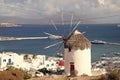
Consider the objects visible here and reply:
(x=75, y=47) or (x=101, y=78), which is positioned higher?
(x=75, y=47)

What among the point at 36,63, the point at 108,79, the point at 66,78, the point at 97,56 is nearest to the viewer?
the point at 108,79

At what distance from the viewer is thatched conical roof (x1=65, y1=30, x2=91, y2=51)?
83.8 ft

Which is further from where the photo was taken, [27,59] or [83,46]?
[27,59]

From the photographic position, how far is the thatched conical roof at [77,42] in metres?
25.5

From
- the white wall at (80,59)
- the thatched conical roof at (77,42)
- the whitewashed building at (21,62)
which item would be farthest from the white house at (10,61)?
the white wall at (80,59)

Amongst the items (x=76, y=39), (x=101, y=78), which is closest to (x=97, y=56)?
(x=76, y=39)

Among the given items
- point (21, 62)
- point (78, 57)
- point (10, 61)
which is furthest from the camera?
point (21, 62)

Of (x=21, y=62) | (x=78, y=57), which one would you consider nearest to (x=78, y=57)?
(x=78, y=57)

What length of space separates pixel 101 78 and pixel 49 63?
29008 millimetres

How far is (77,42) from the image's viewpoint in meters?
25.8

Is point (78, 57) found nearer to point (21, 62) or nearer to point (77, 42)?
point (77, 42)

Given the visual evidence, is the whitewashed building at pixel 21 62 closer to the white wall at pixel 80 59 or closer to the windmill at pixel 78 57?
the windmill at pixel 78 57

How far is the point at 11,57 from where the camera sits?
43.9 m

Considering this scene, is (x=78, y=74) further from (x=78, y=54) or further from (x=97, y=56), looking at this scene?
(x=97, y=56)
